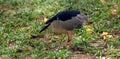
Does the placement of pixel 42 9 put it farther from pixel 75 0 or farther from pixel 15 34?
pixel 15 34

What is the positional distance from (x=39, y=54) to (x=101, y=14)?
2529 mm

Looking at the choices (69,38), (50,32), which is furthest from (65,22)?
(50,32)

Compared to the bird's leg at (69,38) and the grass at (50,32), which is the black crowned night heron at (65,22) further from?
the grass at (50,32)

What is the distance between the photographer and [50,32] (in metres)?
6.98

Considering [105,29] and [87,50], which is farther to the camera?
[105,29]

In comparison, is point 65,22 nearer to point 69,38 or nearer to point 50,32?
point 69,38

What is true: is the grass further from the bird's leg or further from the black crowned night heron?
the black crowned night heron

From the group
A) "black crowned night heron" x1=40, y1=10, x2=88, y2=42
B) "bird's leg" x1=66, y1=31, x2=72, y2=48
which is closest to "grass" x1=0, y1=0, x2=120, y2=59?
"bird's leg" x1=66, y1=31, x2=72, y2=48

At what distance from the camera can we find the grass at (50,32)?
591cm

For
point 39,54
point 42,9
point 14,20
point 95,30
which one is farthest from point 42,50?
point 42,9

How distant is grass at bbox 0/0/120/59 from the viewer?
5910 mm

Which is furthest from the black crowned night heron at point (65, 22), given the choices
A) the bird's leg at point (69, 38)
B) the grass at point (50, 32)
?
the grass at point (50, 32)

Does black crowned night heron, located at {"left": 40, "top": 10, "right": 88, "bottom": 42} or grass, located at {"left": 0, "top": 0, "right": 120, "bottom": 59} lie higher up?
black crowned night heron, located at {"left": 40, "top": 10, "right": 88, "bottom": 42}

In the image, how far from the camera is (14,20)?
7824mm
